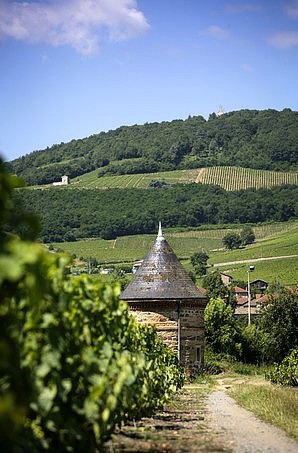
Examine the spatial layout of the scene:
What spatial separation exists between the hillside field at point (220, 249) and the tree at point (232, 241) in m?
1.00

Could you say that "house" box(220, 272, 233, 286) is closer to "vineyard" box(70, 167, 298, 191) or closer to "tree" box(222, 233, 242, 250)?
"tree" box(222, 233, 242, 250)

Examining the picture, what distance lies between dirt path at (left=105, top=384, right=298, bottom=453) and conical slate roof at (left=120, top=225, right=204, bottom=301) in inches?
610

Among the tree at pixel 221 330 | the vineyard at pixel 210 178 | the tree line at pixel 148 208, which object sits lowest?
the tree at pixel 221 330

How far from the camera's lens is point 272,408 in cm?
1661

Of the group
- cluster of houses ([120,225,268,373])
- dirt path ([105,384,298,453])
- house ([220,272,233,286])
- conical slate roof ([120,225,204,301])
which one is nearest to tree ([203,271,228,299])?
house ([220,272,233,286])

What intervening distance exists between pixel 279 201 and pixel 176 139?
59488mm

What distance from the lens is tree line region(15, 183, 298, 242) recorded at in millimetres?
131750

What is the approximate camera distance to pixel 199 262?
10856 centimetres

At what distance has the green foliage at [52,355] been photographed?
16.9ft

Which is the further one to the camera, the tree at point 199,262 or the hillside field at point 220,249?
the tree at point 199,262

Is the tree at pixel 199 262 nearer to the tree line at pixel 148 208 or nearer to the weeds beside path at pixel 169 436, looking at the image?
the tree line at pixel 148 208

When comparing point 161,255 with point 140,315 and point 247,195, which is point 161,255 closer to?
point 140,315

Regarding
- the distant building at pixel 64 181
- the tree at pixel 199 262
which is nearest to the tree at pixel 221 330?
the tree at pixel 199 262

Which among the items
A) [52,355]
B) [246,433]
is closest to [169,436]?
[246,433]
